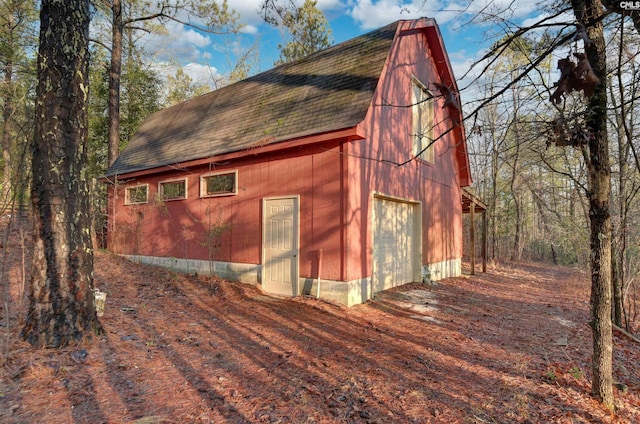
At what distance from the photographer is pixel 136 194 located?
34.3ft

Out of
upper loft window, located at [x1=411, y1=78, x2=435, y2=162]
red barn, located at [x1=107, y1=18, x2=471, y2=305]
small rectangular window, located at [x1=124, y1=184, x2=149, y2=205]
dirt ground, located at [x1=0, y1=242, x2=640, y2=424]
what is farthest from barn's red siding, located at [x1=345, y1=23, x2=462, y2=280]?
Answer: small rectangular window, located at [x1=124, y1=184, x2=149, y2=205]

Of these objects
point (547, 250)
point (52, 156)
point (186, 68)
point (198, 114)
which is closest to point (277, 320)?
point (52, 156)

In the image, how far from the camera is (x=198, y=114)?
11.1 m

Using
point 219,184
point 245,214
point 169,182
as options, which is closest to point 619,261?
point 245,214

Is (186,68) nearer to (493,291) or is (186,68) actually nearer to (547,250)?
(493,291)

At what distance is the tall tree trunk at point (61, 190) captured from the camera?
3559mm

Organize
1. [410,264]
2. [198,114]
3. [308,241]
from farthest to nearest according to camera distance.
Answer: [198,114] < [410,264] < [308,241]

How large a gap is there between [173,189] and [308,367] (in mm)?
7285

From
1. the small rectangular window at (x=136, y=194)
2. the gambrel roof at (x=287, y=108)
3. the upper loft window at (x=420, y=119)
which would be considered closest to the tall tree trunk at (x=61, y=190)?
the gambrel roof at (x=287, y=108)

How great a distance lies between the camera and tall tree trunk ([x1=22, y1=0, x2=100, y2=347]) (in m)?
3.56

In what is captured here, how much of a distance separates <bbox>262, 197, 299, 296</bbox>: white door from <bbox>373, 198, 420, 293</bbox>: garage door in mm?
1745

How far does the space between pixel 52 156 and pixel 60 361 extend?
6.87ft

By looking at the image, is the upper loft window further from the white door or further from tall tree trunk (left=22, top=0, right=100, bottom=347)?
tall tree trunk (left=22, top=0, right=100, bottom=347)

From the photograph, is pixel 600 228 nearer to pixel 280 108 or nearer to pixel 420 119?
pixel 280 108
